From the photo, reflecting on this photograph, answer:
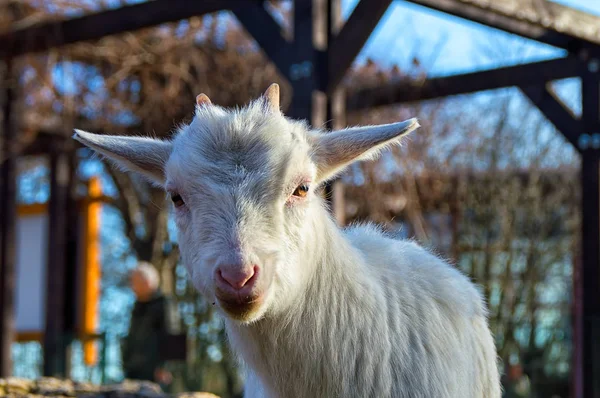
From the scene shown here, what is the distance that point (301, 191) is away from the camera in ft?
10.5

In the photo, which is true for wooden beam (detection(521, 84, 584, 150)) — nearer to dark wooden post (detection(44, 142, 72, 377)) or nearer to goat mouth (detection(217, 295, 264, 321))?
goat mouth (detection(217, 295, 264, 321))

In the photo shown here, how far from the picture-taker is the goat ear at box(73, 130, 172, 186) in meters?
3.38

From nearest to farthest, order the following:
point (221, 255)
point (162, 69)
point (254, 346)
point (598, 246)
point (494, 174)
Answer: point (221, 255) → point (254, 346) → point (598, 246) → point (162, 69) → point (494, 174)

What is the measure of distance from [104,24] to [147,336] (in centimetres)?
355

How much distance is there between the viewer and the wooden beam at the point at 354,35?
16.8 ft

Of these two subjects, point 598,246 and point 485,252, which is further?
point 485,252

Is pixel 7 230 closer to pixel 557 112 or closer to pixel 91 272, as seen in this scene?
pixel 91 272

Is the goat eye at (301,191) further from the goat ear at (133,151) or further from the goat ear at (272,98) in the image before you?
the goat ear at (133,151)

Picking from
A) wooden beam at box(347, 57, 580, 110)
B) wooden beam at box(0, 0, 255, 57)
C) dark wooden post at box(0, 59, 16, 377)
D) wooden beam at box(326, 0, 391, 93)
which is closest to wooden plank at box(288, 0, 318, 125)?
wooden beam at box(326, 0, 391, 93)

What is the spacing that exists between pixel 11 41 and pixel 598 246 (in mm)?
5213

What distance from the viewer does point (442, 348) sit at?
3.56 meters

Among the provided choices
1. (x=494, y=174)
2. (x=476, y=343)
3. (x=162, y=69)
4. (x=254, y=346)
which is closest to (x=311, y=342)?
(x=254, y=346)

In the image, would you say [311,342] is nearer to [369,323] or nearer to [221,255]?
[369,323]

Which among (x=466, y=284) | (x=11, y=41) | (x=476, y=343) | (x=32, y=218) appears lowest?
(x=476, y=343)
